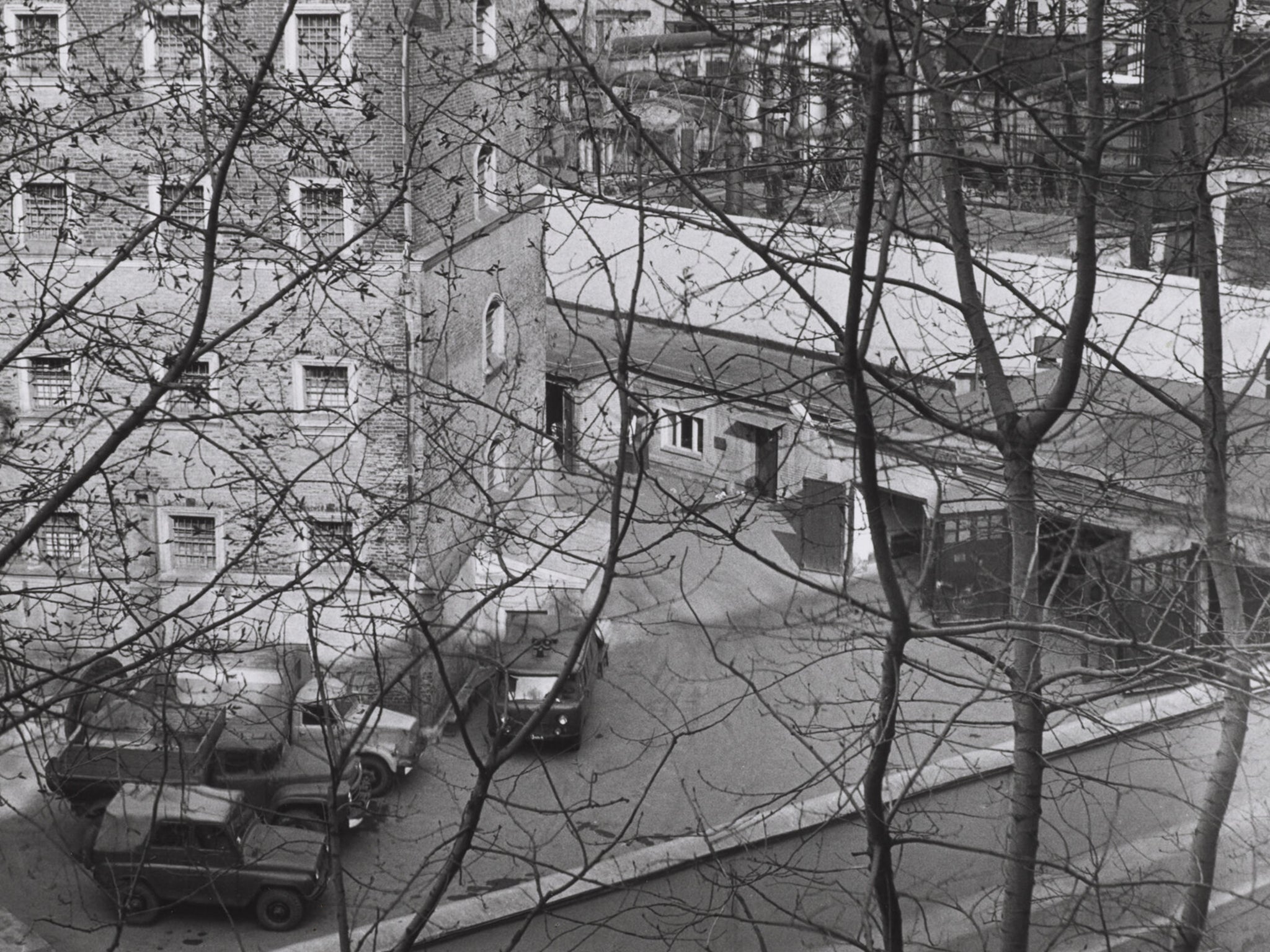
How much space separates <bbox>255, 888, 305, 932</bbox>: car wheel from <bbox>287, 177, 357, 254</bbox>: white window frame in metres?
5.42

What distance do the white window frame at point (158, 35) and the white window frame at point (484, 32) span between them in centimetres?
139

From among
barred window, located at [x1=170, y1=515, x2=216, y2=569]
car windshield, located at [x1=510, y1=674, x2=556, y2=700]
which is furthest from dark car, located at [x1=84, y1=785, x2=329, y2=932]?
barred window, located at [x1=170, y1=515, x2=216, y2=569]

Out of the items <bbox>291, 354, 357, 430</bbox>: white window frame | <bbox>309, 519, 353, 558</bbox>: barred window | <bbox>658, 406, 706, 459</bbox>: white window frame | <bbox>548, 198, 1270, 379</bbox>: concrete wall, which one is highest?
<bbox>548, 198, 1270, 379</bbox>: concrete wall

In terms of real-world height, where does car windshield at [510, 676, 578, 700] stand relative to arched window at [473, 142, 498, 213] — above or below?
below

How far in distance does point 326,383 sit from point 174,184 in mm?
1001

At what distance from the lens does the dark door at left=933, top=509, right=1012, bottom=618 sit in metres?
6.63

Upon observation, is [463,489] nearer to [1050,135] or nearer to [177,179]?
[177,179]

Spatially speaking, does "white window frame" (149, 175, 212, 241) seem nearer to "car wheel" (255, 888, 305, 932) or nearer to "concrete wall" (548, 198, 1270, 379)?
"concrete wall" (548, 198, 1270, 379)

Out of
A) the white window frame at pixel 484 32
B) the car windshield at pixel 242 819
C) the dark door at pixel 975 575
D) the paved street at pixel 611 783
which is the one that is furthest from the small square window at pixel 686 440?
the car windshield at pixel 242 819

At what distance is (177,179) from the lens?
5.72 metres

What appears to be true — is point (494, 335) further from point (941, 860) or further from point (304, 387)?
point (941, 860)

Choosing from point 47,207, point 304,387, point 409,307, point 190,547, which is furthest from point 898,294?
point 190,547

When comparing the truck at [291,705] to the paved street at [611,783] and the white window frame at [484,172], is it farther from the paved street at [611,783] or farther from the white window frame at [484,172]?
the white window frame at [484,172]

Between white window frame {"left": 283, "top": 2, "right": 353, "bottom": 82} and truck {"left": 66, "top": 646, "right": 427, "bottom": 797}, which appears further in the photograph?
white window frame {"left": 283, "top": 2, "right": 353, "bottom": 82}
